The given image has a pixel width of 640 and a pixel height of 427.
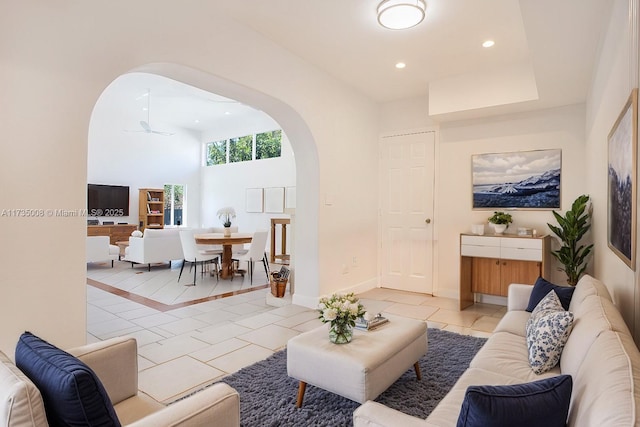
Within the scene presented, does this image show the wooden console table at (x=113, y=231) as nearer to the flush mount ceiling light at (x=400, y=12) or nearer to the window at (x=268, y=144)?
the window at (x=268, y=144)

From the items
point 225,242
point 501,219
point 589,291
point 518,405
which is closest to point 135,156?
point 225,242

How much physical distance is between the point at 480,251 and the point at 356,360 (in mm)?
3086

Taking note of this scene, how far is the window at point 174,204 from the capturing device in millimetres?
11227

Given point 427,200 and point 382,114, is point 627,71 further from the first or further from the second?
point 382,114

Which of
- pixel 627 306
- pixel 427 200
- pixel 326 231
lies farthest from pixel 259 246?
pixel 627 306

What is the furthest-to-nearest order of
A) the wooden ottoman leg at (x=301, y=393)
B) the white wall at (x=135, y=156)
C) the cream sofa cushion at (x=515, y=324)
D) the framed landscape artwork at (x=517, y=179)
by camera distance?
the white wall at (x=135, y=156), the framed landscape artwork at (x=517, y=179), the cream sofa cushion at (x=515, y=324), the wooden ottoman leg at (x=301, y=393)

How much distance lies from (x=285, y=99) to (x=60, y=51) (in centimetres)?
214

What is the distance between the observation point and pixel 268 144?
990 centimetres

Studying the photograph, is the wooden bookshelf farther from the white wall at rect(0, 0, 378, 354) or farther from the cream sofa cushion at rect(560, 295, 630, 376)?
the cream sofa cushion at rect(560, 295, 630, 376)

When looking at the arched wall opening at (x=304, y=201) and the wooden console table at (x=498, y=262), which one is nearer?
the wooden console table at (x=498, y=262)

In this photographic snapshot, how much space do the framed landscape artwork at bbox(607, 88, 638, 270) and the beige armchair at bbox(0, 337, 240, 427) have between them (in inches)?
77.4

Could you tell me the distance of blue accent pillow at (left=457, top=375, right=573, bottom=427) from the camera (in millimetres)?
1040

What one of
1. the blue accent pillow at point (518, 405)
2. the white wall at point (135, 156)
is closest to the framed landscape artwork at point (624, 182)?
the blue accent pillow at point (518, 405)

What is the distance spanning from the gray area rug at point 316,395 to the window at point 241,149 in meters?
8.02
